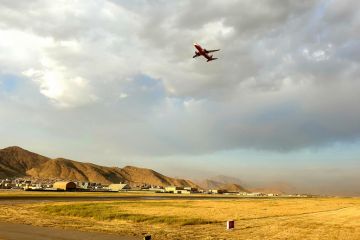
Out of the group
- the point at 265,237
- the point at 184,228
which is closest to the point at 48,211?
the point at 184,228

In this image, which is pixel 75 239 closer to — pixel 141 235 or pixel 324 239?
pixel 141 235

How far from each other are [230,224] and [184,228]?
437cm

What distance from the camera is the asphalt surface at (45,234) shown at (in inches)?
1131

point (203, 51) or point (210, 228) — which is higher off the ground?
point (203, 51)

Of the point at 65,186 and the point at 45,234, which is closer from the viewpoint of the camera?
the point at 45,234

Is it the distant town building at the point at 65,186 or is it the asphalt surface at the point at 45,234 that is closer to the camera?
the asphalt surface at the point at 45,234

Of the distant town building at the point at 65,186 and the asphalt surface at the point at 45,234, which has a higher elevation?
Result: the distant town building at the point at 65,186

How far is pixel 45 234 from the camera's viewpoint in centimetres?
3059

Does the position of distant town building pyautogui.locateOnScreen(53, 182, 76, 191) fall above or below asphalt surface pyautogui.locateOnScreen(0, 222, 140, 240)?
above

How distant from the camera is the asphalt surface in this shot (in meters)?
28.7

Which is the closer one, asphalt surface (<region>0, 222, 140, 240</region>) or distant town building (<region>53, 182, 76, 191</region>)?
asphalt surface (<region>0, 222, 140, 240</region>)

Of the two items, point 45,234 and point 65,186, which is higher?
point 65,186

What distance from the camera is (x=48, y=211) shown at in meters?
53.1

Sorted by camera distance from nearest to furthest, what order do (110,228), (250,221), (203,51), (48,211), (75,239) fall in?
1. (75,239)
2. (110,228)
3. (250,221)
4. (48,211)
5. (203,51)
